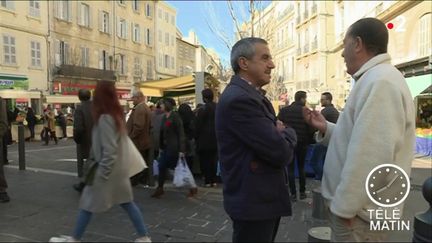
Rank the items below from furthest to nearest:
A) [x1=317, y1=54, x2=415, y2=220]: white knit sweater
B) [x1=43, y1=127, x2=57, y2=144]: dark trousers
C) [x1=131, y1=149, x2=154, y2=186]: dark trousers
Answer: [x1=43, y1=127, x2=57, y2=144]: dark trousers → [x1=131, y1=149, x2=154, y2=186]: dark trousers → [x1=317, y1=54, x2=415, y2=220]: white knit sweater

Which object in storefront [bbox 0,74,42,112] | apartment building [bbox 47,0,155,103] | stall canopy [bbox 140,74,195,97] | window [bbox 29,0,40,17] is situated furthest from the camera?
apartment building [bbox 47,0,155,103]

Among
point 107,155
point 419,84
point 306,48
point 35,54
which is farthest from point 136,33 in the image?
point 107,155

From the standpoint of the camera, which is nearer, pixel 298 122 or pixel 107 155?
pixel 107 155

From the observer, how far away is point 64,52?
1177 inches

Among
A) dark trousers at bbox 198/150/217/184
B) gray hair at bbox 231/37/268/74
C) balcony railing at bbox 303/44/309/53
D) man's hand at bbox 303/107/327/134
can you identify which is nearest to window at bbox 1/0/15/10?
dark trousers at bbox 198/150/217/184

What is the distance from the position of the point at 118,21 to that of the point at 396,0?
80.0 feet

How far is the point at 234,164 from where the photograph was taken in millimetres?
2201

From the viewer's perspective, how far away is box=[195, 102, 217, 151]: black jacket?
23.5ft

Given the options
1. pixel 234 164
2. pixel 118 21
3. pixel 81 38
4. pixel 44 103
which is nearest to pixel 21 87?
pixel 44 103

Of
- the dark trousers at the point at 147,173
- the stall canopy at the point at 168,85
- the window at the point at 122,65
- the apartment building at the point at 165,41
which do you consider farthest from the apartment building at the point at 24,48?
the apartment building at the point at 165,41

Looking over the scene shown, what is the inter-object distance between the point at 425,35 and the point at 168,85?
446 inches

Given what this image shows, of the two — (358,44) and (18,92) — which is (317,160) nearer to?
(358,44)

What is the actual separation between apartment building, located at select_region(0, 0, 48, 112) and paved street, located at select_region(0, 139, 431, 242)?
658 inches

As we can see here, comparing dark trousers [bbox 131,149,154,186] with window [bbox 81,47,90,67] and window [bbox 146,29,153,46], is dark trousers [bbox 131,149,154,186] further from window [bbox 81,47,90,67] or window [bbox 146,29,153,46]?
window [bbox 146,29,153,46]
